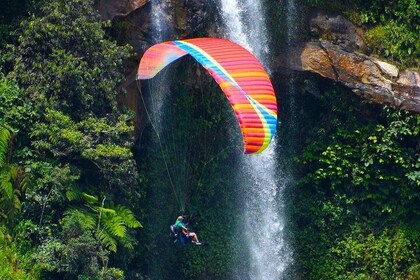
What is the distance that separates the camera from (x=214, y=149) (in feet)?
79.8

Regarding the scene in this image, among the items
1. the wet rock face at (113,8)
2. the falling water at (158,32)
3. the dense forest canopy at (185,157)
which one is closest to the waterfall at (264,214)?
the dense forest canopy at (185,157)

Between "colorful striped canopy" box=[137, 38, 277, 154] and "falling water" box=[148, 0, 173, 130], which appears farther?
"falling water" box=[148, 0, 173, 130]

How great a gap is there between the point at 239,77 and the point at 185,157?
4.01 meters

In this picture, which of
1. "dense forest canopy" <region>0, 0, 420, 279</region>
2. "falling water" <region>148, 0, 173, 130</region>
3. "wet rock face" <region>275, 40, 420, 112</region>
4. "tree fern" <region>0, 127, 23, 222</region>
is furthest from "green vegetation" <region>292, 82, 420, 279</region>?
"tree fern" <region>0, 127, 23, 222</region>

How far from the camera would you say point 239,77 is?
2009cm

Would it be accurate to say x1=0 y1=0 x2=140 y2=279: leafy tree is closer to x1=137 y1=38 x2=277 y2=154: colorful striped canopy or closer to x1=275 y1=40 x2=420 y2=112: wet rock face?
x1=137 y1=38 x2=277 y2=154: colorful striped canopy

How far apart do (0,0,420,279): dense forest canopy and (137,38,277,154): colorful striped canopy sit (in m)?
1.45

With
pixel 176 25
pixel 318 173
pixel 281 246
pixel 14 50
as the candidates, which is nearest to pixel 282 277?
pixel 281 246

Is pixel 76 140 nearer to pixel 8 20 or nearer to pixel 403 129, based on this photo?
pixel 8 20

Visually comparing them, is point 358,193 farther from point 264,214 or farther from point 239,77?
point 239,77

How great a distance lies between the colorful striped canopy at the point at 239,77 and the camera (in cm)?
1955

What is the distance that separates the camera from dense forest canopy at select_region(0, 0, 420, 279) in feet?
69.3

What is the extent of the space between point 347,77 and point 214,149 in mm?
2829

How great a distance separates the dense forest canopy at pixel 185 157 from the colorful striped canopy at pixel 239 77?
1450 mm
